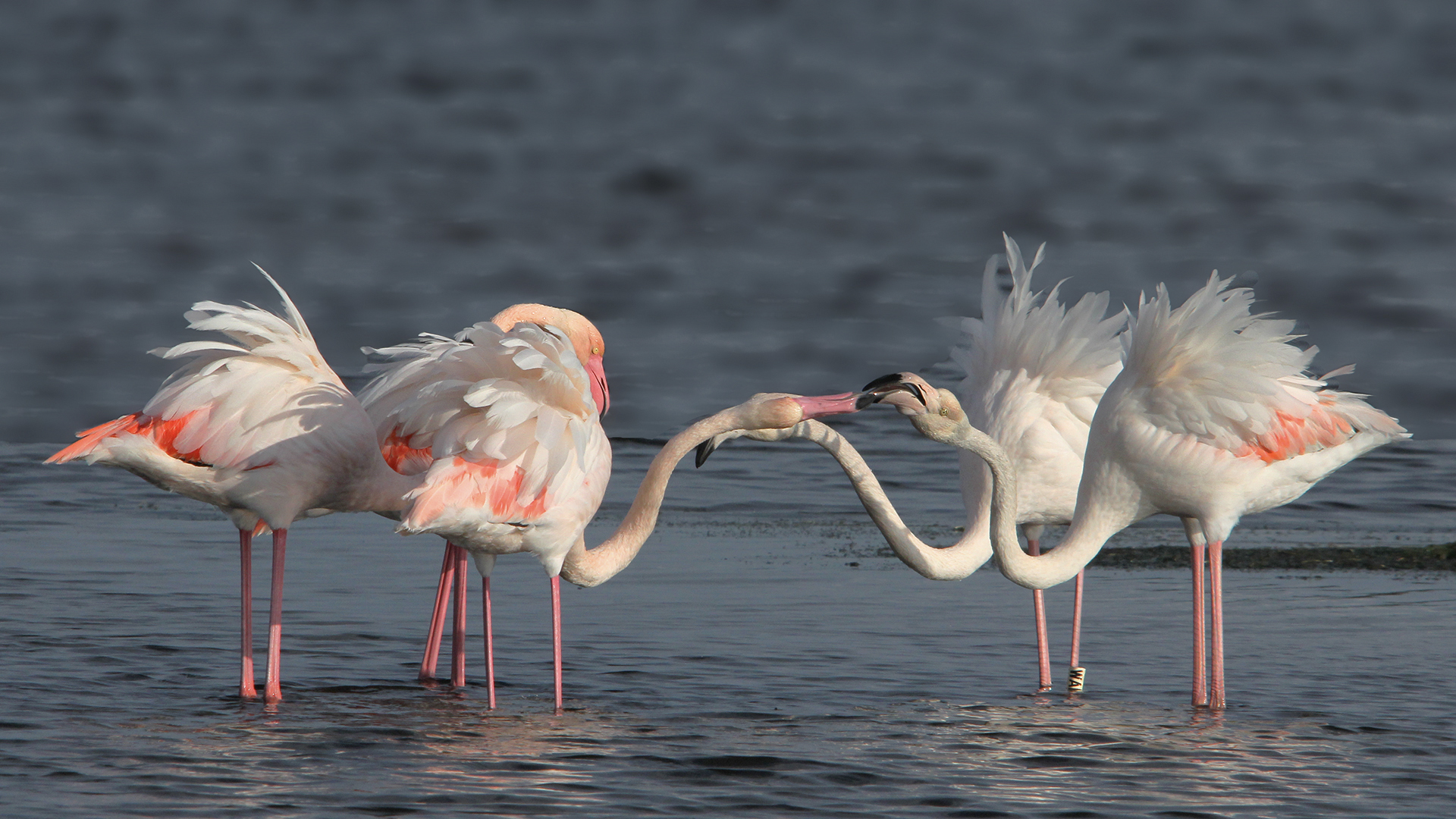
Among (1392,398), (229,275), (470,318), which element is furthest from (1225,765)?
(229,275)

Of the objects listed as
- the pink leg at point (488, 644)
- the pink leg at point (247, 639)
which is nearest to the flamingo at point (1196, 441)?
the pink leg at point (488, 644)

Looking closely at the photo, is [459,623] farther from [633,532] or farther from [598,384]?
[598,384]

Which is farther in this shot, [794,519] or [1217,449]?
[794,519]

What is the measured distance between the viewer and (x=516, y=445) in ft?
21.3

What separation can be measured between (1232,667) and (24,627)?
17.6 feet

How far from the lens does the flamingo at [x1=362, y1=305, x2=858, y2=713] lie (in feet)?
20.9

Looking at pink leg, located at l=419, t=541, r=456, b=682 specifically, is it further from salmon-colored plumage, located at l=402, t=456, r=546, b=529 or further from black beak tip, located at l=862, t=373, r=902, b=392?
black beak tip, located at l=862, t=373, r=902, b=392

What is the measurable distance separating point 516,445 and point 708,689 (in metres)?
1.30

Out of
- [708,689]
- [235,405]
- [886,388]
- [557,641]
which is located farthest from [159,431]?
[886,388]

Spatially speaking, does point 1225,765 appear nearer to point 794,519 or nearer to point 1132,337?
point 1132,337

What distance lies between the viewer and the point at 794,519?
440 inches

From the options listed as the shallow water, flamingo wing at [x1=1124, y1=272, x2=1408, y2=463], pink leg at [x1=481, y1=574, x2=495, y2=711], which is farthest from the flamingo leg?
pink leg at [x1=481, y1=574, x2=495, y2=711]

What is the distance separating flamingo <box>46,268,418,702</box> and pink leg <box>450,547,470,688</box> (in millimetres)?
600

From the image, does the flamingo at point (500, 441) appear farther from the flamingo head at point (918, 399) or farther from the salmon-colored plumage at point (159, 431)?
the flamingo head at point (918, 399)
